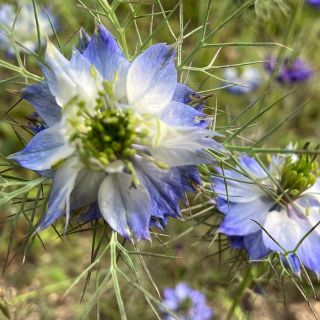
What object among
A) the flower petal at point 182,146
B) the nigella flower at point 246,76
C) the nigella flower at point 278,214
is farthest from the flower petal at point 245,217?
the nigella flower at point 246,76

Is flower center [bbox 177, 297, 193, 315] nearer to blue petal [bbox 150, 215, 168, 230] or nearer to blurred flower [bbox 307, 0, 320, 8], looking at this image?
blue petal [bbox 150, 215, 168, 230]

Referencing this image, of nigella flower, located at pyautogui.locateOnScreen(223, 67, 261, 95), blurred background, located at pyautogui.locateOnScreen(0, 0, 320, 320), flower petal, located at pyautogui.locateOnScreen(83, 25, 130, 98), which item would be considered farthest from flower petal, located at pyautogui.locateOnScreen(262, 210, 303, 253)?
nigella flower, located at pyautogui.locateOnScreen(223, 67, 261, 95)

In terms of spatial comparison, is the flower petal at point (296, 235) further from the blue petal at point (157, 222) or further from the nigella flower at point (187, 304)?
the nigella flower at point (187, 304)

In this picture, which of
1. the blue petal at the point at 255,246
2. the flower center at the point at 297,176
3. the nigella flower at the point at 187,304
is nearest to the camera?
the blue petal at the point at 255,246

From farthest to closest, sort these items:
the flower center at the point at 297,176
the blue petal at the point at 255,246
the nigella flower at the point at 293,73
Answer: the nigella flower at the point at 293,73 → the flower center at the point at 297,176 → the blue petal at the point at 255,246

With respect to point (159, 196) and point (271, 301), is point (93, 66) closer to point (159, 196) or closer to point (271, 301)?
point (159, 196)

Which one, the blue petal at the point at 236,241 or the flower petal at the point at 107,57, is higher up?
the flower petal at the point at 107,57
